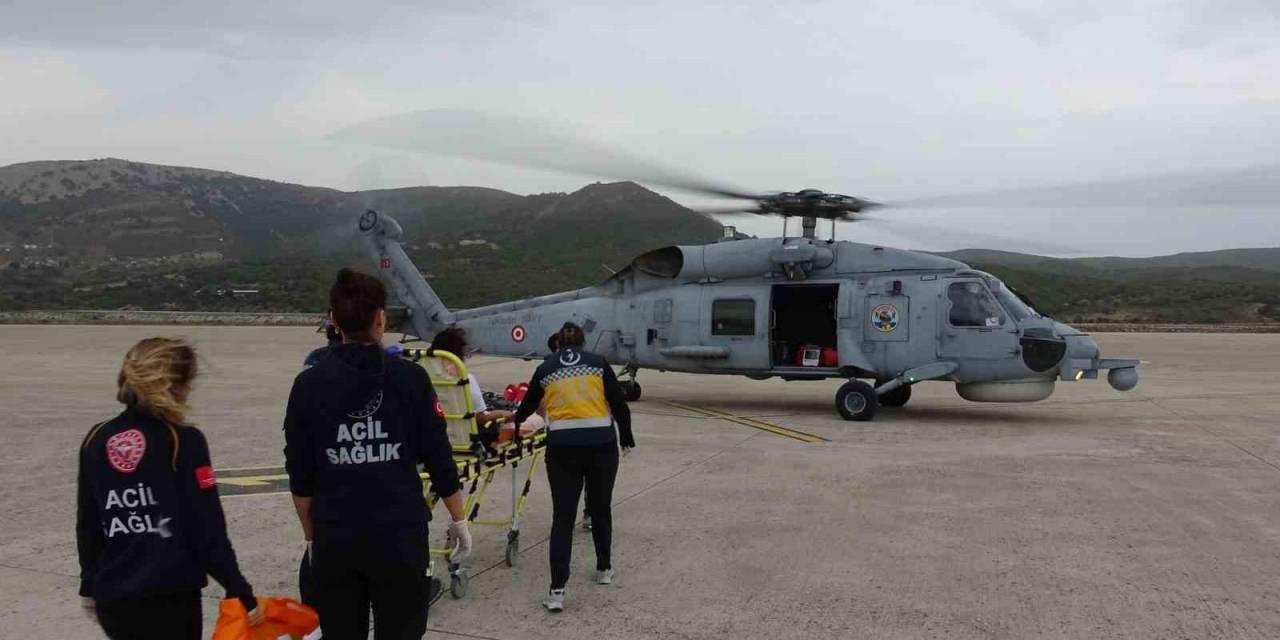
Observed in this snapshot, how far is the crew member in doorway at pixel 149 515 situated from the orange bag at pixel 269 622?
36 mm

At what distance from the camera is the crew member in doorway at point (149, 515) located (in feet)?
8.63

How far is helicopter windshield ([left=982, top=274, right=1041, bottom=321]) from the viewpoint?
12.3 meters

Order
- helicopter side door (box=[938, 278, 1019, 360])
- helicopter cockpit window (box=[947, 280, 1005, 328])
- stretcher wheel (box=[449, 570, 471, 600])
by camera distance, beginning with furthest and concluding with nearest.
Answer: helicopter cockpit window (box=[947, 280, 1005, 328]) < helicopter side door (box=[938, 278, 1019, 360]) < stretcher wheel (box=[449, 570, 471, 600])

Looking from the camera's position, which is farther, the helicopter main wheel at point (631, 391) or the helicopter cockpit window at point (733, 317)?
the helicopter main wheel at point (631, 391)

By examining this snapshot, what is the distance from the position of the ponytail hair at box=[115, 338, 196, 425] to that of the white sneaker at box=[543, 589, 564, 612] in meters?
2.60

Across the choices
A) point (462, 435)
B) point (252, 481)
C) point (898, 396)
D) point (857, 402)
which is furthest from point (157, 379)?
point (898, 396)

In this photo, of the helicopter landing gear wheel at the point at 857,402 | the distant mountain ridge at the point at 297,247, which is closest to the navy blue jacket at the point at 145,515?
A: the helicopter landing gear wheel at the point at 857,402

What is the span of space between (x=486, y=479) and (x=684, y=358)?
861 cm

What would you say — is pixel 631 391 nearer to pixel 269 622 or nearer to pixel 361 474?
pixel 361 474

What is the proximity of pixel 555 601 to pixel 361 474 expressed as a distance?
221 centimetres

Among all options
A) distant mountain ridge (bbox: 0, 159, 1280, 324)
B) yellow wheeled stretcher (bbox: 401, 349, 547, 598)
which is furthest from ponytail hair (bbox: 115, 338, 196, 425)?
distant mountain ridge (bbox: 0, 159, 1280, 324)

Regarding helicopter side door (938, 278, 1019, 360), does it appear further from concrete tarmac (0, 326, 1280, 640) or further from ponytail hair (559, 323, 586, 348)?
ponytail hair (559, 323, 586, 348)

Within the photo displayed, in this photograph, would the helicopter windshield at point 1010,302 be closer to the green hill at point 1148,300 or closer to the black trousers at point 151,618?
the black trousers at point 151,618

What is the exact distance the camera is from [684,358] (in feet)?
46.0
